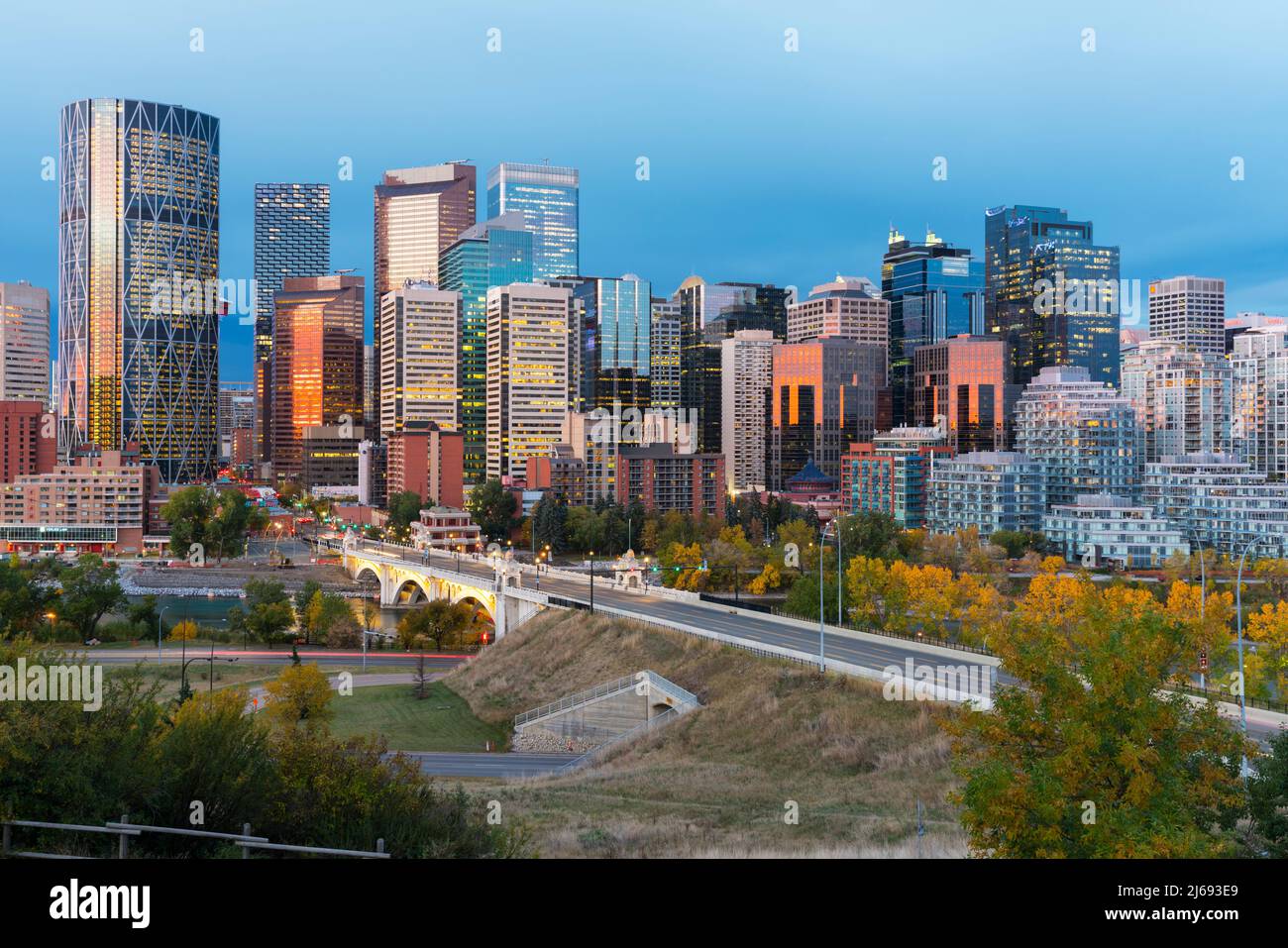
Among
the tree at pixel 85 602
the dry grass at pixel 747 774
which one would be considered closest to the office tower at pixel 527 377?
the tree at pixel 85 602

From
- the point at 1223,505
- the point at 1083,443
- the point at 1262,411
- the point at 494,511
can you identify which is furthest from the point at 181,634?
the point at 1262,411

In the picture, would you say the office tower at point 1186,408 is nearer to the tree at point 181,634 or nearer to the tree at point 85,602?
the tree at point 181,634

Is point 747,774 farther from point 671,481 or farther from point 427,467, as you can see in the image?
point 427,467

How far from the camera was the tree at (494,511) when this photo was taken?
134250 millimetres

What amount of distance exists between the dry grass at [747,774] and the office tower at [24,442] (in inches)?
4950

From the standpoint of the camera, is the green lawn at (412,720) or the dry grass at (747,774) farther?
the green lawn at (412,720)

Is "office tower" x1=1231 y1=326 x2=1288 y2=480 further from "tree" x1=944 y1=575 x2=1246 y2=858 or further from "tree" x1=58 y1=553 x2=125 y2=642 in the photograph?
"tree" x1=944 y1=575 x2=1246 y2=858

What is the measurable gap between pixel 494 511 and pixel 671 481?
72.3 ft

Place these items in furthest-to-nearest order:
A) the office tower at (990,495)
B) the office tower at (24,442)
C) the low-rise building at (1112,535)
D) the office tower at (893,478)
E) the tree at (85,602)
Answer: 1. the office tower at (24,442)
2. the office tower at (893,478)
3. the office tower at (990,495)
4. the low-rise building at (1112,535)
5. the tree at (85,602)

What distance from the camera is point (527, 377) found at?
18850 cm

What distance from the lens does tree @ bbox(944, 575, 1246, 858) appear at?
48.2 ft

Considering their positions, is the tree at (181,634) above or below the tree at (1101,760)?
below

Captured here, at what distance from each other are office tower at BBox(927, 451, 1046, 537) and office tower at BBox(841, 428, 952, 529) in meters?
5.85
